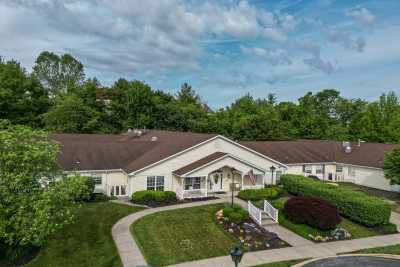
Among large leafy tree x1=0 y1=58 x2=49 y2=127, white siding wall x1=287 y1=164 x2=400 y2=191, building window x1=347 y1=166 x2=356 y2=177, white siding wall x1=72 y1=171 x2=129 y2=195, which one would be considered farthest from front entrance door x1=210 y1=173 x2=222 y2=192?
large leafy tree x1=0 y1=58 x2=49 y2=127

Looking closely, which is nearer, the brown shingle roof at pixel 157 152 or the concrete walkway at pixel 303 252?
the concrete walkway at pixel 303 252

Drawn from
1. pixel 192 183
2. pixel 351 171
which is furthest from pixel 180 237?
pixel 351 171

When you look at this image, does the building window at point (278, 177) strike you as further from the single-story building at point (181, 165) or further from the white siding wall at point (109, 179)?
the white siding wall at point (109, 179)

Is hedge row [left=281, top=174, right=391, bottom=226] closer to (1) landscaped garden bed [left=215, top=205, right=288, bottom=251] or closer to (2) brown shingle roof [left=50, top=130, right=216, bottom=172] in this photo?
(1) landscaped garden bed [left=215, top=205, right=288, bottom=251]

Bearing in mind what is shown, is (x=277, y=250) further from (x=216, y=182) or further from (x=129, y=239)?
(x=216, y=182)

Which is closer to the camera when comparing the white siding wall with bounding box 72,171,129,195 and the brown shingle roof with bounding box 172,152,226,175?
the brown shingle roof with bounding box 172,152,226,175

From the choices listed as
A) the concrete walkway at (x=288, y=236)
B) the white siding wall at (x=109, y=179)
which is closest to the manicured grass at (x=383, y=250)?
the concrete walkway at (x=288, y=236)

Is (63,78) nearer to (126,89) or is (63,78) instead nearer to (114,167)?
(126,89)
